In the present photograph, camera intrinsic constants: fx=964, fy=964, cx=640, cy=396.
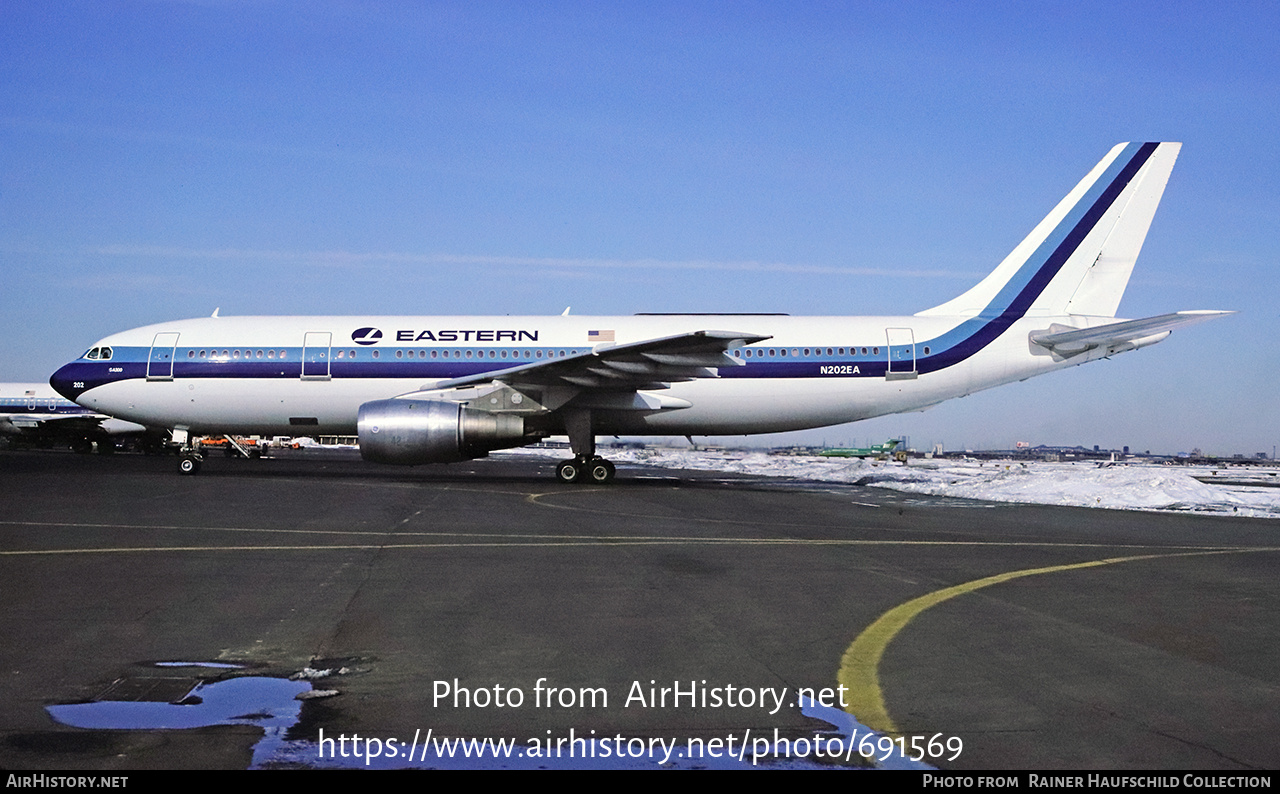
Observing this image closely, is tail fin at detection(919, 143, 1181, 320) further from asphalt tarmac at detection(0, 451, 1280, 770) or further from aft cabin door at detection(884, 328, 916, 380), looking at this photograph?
asphalt tarmac at detection(0, 451, 1280, 770)

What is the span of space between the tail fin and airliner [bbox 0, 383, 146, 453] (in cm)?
3821

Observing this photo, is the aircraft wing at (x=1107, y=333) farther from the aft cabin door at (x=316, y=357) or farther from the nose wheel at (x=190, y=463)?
the nose wheel at (x=190, y=463)

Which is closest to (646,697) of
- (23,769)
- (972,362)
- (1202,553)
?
(23,769)

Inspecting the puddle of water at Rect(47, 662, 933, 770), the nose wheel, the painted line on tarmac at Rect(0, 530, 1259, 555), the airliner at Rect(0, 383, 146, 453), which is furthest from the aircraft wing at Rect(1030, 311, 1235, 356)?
the airliner at Rect(0, 383, 146, 453)

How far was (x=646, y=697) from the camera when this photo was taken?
4.71 meters

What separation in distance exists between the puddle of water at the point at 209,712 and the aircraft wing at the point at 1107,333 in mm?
20071

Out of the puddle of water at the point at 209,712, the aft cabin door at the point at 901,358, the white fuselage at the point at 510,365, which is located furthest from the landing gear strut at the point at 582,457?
the puddle of water at the point at 209,712

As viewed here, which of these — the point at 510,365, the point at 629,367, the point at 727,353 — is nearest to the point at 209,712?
the point at 629,367

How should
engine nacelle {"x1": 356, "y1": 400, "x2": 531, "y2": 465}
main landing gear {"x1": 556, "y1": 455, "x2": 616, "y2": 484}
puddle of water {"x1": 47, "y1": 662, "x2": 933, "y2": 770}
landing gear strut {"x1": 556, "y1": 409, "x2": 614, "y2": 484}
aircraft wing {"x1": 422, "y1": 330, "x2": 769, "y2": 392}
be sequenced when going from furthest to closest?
1. main landing gear {"x1": 556, "y1": 455, "x2": 616, "y2": 484}
2. landing gear strut {"x1": 556, "y1": 409, "x2": 614, "y2": 484}
3. engine nacelle {"x1": 356, "y1": 400, "x2": 531, "y2": 465}
4. aircraft wing {"x1": 422, "y1": 330, "x2": 769, "y2": 392}
5. puddle of water {"x1": 47, "y1": 662, "x2": 933, "y2": 770}

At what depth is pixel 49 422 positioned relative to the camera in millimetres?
44688

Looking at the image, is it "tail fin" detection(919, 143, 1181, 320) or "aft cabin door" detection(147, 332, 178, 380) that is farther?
"aft cabin door" detection(147, 332, 178, 380)

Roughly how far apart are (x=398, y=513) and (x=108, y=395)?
14333 mm

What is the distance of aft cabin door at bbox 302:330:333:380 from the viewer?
77.3 ft

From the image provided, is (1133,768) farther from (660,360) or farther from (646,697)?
(660,360)
